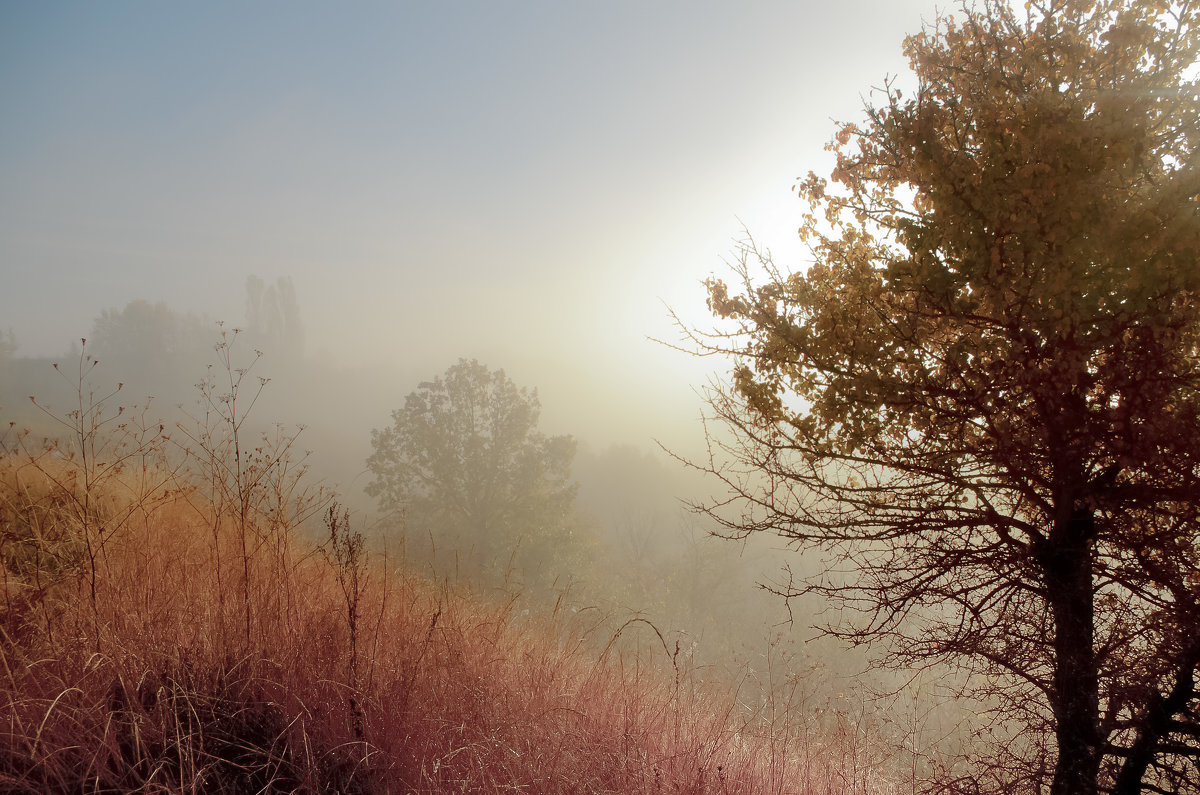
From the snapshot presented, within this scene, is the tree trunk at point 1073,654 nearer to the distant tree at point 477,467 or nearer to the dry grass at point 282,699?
the dry grass at point 282,699

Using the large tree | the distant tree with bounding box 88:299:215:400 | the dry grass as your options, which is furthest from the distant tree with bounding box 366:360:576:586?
the distant tree with bounding box 88:299:215:400

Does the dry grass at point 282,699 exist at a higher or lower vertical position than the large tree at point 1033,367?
lower

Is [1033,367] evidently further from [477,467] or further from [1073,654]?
[477,467]

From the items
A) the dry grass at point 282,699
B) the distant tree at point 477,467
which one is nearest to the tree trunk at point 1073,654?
the dry grass at point 282,699

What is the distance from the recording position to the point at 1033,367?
410cm

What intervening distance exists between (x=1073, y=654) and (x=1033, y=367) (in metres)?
2.18

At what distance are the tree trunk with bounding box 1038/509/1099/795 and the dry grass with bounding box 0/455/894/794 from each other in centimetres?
143

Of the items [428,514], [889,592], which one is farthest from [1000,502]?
[428,514]

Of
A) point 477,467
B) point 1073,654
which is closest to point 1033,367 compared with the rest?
point 1073,654

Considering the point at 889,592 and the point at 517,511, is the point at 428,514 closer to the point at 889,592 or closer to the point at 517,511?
the point at 517,511

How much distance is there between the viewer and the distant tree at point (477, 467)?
84.8ft

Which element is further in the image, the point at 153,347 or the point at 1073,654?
the point at 153,347

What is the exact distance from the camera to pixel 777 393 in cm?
509

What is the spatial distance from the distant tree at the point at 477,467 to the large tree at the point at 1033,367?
21496 millimetres
